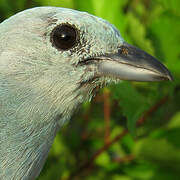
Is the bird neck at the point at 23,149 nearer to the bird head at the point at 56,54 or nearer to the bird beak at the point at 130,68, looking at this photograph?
the bird head at the point at 56,54

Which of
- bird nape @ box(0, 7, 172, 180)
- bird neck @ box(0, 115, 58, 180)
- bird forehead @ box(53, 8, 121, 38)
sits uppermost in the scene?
bird forehead @ box(53, 8, 121, 38)

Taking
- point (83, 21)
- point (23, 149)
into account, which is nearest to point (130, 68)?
point (83, 21)

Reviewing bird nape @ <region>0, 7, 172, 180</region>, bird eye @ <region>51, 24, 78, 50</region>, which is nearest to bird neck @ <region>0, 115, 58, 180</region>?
bird nape @ <region>0, 7, 172, 180</region>

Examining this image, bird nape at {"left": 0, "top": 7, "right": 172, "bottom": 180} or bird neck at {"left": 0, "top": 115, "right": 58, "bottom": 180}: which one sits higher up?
bird nape at {"left": 0, "top": 7, "right": 172, "bottom": 180}

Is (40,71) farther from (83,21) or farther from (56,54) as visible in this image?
(83,21)

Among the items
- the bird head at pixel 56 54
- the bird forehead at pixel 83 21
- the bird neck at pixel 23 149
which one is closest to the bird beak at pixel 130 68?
the bird head at pixel 56 54

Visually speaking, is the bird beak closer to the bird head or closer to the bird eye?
the bird head

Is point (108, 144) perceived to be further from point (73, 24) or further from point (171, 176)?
point (73, 24)
